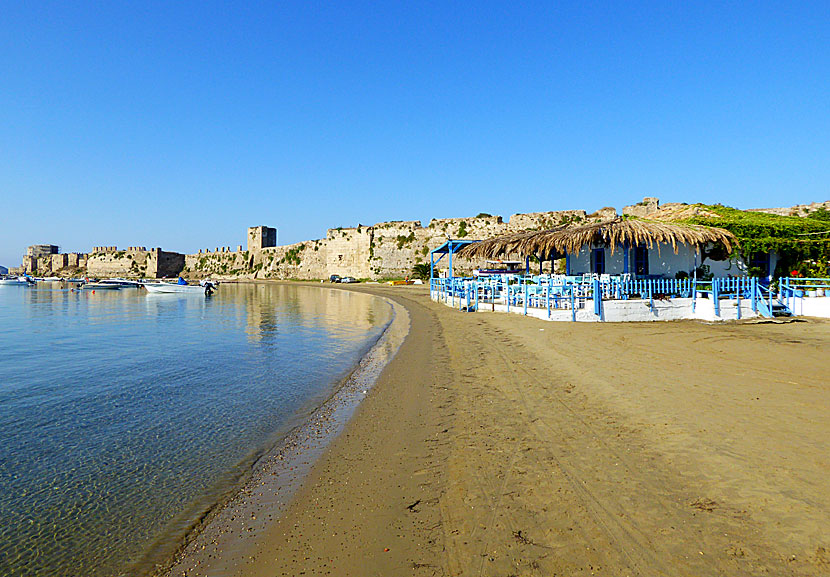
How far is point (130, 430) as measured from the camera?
17.2 ft

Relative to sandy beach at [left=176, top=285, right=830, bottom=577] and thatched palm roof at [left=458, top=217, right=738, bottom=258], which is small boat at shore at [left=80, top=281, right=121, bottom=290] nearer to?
thatched palm roof at [left=458, top=217, right=738, bottom=258]

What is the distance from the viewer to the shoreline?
108 inches

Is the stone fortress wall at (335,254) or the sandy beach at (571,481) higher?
the stone fortress wall at (335,254)

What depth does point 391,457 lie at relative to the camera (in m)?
4.19

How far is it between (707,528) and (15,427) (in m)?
7.05

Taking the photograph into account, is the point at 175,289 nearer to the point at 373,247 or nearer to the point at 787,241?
the point at 373,247

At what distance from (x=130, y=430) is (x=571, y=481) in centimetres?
482

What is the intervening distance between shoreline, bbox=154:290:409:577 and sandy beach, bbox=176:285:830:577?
72 mm

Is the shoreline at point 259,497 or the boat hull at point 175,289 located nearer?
the shoreline at point 259,497

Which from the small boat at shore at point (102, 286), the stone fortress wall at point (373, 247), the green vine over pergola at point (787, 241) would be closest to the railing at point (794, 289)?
→ the green vine over pergola at point (787, 241)

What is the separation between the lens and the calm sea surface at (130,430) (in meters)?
3.11

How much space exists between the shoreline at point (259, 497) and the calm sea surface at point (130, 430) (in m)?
0.13

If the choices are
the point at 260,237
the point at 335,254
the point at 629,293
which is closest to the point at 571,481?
the point at 629,293

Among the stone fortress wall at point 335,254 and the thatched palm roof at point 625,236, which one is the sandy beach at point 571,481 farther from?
the stone fortress wall at point 335,254
